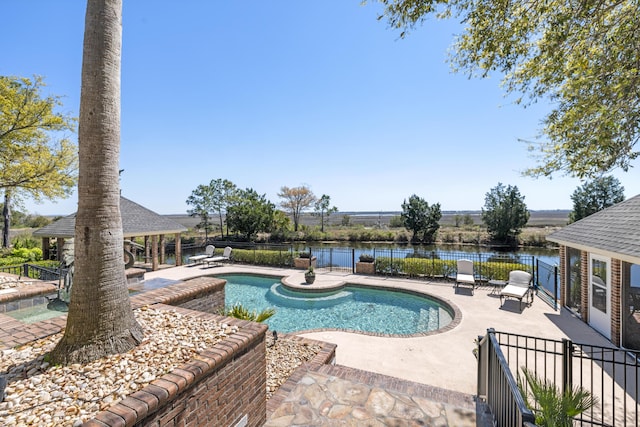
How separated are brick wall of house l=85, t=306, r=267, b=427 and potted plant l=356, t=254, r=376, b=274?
9575 millimetres

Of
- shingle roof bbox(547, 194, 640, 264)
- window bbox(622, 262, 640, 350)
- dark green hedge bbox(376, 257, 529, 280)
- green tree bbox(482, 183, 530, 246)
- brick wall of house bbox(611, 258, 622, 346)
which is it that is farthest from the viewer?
green tree bbox(482, 183, 530, 246)

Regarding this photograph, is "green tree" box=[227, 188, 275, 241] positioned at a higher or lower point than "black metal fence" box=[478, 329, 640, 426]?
higher

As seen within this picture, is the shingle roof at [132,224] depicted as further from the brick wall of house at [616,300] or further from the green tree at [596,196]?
the green tree at [596,196]

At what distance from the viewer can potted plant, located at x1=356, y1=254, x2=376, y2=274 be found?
40.8ft

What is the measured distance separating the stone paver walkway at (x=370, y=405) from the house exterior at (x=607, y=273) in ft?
14.6

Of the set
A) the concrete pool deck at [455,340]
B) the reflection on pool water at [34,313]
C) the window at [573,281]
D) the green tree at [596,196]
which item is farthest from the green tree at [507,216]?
the reflection on pool water at [34,313]

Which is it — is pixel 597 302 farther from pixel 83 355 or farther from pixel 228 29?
pixel 228 29

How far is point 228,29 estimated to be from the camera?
791 centimetres

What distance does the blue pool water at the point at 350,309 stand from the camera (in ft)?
25.6

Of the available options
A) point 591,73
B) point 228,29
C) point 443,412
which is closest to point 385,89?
point 228,29

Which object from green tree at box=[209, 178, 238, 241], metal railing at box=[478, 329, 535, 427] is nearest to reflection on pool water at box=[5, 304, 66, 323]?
metal railing at box=[478, 329, 535, 427]

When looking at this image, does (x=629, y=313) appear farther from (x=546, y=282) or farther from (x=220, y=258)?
(x=220, y=258)

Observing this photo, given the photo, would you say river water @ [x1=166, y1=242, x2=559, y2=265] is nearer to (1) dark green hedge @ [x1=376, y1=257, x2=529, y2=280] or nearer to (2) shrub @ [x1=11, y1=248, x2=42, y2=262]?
(2) shrub @ [x1=11, y1=248, x2=42, y2=262]

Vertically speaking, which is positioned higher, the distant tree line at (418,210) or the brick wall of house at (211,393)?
the distant tree line at (418,210)
